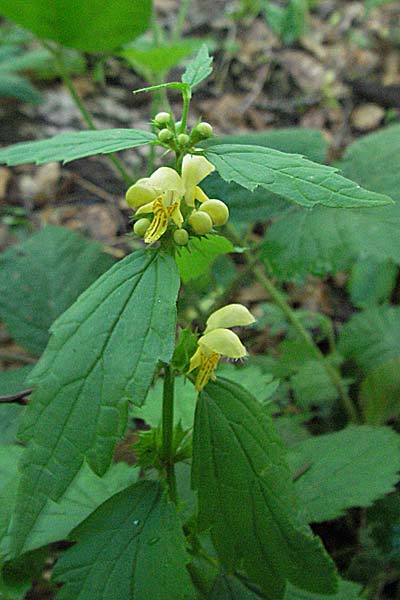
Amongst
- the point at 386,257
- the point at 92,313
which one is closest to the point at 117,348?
the point at 92,313

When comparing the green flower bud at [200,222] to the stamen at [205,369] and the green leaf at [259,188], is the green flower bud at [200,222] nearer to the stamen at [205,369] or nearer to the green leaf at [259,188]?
the stamen at [205,369]

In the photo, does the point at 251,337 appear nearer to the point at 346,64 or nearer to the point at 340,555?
the point at 340,555

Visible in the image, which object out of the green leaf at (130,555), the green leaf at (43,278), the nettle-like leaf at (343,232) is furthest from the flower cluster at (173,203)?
the green leaf at (43,278)

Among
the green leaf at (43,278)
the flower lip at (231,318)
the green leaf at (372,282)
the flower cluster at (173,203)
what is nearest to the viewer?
the flower cluster at (173,203)

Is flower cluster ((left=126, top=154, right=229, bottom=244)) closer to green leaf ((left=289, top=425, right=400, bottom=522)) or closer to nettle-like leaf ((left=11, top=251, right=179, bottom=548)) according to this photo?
nettle-like leaf ((left=11, top=251, right=179, bottom=548))

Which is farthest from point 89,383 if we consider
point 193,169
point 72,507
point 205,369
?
point 72,507

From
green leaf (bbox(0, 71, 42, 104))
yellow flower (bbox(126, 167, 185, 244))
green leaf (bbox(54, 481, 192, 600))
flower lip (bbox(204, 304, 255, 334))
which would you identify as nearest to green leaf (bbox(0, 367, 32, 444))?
green leaf (bbox(54, 481, 192, 600))

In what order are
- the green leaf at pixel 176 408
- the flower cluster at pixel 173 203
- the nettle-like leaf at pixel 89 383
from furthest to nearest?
the green leaf at pixel 176 408
the flower cluster at pixel 173 203
the nettle-like leaf at pixel 89 383
